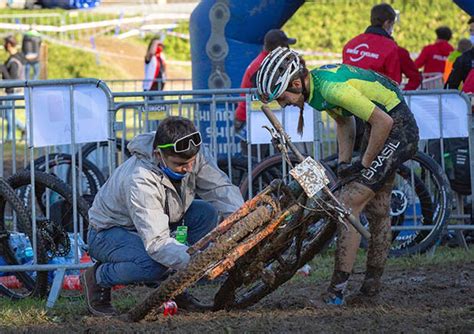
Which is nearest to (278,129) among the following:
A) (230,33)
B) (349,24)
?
(230,33)

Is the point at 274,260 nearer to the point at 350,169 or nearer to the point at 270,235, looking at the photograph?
the point at 270,235

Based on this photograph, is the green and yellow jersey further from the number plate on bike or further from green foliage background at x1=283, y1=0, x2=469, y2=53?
green foliage background at x1=283, y1=0, x2=469, y2=53

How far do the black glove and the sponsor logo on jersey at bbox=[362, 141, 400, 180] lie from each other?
5 cm

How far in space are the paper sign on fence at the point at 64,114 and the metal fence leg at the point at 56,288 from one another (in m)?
0.92

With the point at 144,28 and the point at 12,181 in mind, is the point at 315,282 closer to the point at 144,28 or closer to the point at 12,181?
the point at 12,181

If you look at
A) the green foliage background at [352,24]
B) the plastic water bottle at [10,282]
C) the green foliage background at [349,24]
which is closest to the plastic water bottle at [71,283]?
the plastic water bottle at [10,282]

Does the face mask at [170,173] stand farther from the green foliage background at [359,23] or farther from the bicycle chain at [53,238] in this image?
the green foliage background at [359,23]

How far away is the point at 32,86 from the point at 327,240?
2502mm

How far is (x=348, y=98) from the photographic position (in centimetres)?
649

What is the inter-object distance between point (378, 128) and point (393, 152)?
1.10 feet

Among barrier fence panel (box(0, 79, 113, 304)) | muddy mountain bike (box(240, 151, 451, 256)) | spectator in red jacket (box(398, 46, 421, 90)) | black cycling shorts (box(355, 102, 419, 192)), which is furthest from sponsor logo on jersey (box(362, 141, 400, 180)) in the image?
spectator in red jacket (box(398, 46, 421, 90))

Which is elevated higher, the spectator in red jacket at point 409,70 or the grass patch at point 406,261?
the spectator in red jacket at point 409,70

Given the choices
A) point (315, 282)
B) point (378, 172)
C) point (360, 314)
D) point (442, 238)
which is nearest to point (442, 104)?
point (442, 238)

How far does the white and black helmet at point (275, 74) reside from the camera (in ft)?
21.0
